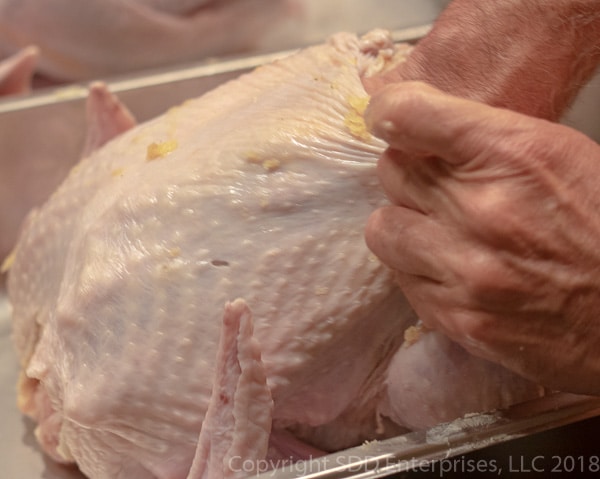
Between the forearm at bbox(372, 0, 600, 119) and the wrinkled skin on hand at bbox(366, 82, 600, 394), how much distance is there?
13 centimetres

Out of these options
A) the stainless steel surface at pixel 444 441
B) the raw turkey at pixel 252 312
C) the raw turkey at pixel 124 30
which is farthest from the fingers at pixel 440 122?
the raw turkey at pixel 124 30

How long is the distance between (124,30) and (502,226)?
3.69 feet

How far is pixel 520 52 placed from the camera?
2.37 feet

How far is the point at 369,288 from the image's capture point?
0.74 meters

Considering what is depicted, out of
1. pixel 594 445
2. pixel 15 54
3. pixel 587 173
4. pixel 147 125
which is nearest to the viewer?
pixel 587 173

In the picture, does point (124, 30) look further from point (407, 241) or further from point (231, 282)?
point (407, 241)

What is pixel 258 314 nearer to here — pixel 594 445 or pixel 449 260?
pixel 449 260

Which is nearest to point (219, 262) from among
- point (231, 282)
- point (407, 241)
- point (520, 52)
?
point (231, 282)

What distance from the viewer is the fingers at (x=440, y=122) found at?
0.57 meters

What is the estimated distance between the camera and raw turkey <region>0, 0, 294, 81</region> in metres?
1.43

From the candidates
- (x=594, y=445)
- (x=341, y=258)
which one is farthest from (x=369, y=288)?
(x=594, y=445)

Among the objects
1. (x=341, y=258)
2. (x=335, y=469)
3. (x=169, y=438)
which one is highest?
(x=341, y=258)

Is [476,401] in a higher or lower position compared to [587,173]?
lower

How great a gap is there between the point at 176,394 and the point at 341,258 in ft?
0.75
